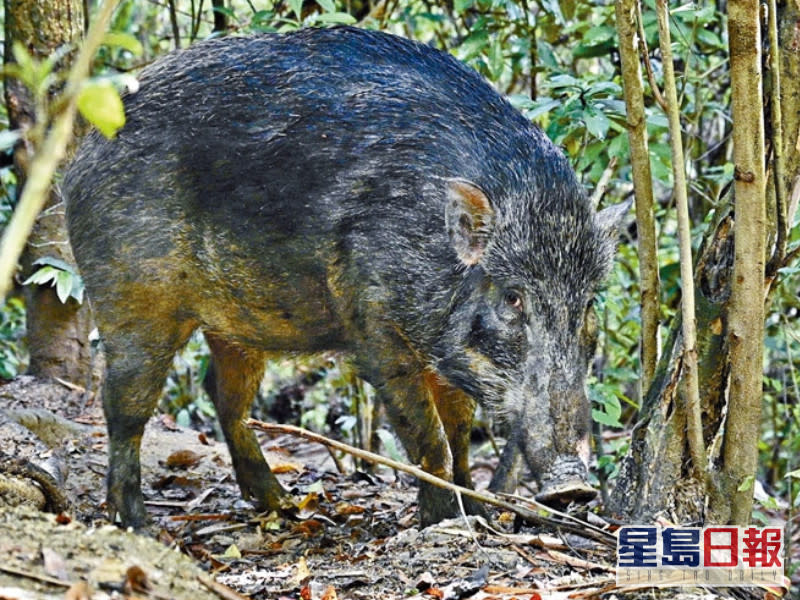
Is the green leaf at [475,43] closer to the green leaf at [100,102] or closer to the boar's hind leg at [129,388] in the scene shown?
the boar's hind leg at [129,388]

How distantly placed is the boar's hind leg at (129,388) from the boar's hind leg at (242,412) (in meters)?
0.40

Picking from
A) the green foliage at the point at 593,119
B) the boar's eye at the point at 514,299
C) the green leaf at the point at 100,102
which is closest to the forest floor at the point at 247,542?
the green foliage at the point at 593,119

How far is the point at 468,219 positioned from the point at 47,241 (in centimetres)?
305

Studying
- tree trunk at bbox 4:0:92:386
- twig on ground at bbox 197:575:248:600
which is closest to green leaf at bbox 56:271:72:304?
tree trunk at bbox 4:0:92:386

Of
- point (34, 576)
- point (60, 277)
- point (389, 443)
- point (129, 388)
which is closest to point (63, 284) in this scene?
point (60, 277)

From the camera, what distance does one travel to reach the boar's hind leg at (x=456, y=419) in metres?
4.68

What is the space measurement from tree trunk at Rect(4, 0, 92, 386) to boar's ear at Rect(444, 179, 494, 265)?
274cm

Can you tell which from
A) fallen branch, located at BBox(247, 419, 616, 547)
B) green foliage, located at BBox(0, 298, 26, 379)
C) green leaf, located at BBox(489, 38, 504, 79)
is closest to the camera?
fallen branch, located at BBox(247, 419, 616, 547)

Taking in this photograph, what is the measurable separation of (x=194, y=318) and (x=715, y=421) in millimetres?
2276

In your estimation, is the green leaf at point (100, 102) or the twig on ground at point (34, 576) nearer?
the green leaf at point (100, 102)

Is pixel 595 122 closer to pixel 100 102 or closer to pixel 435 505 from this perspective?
pixel 435 505

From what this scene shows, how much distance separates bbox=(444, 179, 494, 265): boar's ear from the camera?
13.2ft

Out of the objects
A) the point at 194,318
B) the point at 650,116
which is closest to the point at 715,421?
the point at 650,116

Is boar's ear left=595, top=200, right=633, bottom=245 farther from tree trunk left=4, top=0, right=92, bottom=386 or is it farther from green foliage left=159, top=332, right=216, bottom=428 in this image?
green foliage left=159, top=332, right=216, bottom=428
